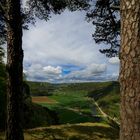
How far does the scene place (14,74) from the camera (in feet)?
41.9

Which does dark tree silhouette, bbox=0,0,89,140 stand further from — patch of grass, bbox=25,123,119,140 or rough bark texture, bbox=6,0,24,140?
patch of grass, bbox=25,123,119,140

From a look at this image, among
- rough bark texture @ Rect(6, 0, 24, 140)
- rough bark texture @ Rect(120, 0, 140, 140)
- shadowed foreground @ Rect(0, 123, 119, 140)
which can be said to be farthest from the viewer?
shadowed foreground @ Rect(0, 123, 119, 140)

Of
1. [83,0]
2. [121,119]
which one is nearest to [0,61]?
[83,0]

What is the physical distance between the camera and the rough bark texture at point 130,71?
286 inches

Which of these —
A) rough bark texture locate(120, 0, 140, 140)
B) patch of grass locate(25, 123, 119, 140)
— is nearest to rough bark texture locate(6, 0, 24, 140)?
patch of grass locate(25, 123, 119, 140)

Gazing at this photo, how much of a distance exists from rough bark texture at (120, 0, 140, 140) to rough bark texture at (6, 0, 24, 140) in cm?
595

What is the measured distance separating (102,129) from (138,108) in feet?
44.9

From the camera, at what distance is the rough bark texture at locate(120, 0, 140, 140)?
7266 millimetres

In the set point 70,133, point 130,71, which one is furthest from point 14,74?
point 70,133

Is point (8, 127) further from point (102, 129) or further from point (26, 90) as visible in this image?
point (26, 90)

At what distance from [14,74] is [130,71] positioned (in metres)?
Answer: 6.21

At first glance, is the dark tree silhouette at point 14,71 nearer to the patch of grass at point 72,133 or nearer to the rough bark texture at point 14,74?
the rough bark texture at point 14,74

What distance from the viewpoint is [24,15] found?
62.2 ft

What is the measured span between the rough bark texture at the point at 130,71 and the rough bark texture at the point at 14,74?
5.95m
